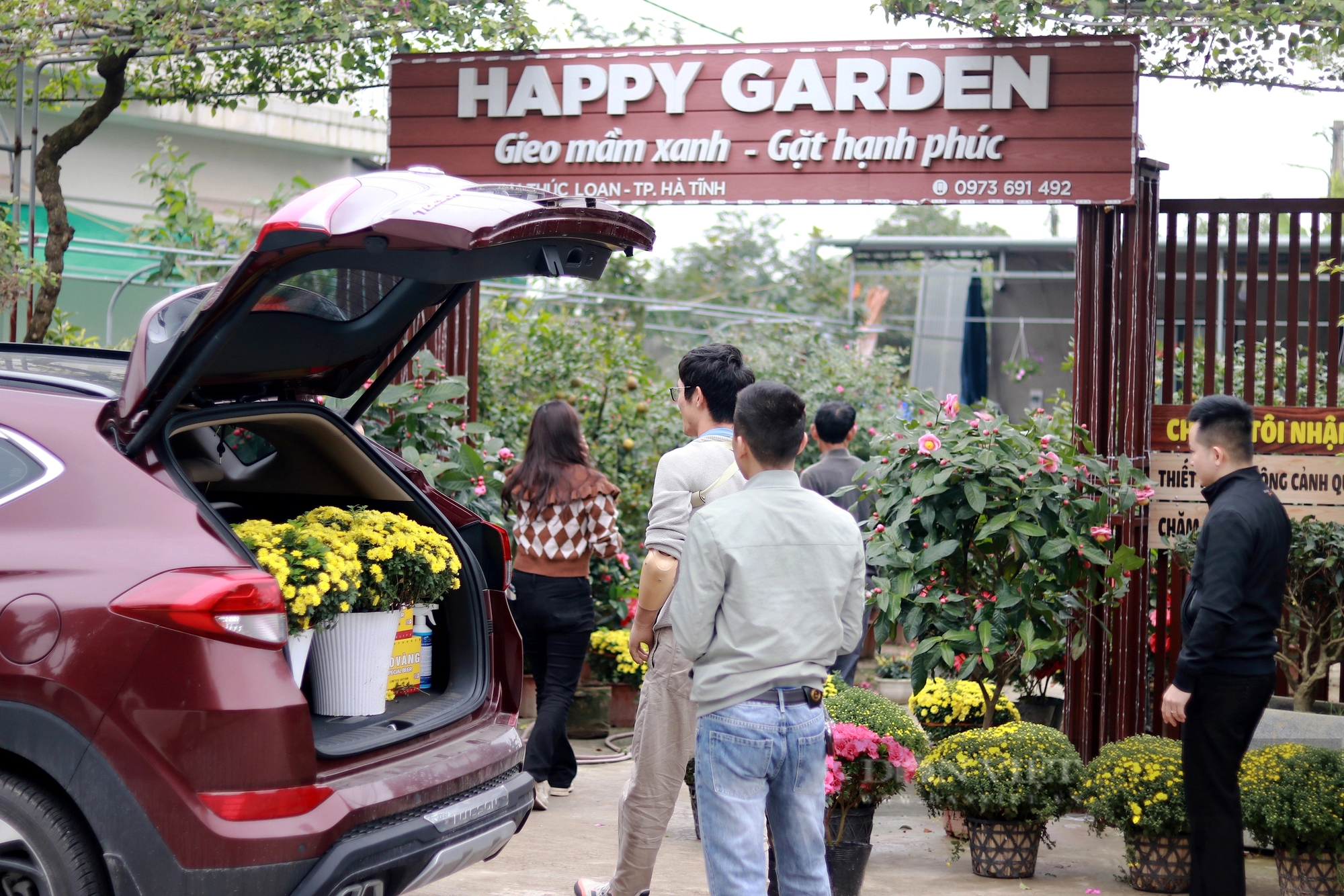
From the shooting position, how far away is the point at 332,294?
12.4ft

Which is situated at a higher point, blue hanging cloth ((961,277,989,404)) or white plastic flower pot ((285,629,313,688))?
blue hanging cloth ((961,277,989,404))

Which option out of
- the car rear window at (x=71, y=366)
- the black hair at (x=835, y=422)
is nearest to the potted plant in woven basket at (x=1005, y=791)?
the black hair at (x=835, y=422)

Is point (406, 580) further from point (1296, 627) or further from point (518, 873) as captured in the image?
point (1296, 627)

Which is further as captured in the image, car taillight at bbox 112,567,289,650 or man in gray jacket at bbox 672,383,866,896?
man in gray jacket at bbox 672,383,866,896

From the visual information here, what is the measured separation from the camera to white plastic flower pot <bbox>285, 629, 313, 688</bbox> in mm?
3264

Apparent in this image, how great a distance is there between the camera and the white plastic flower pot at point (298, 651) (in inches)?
128

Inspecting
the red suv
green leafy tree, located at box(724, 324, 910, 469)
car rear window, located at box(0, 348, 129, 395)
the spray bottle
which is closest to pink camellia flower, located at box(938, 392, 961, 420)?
the red suv

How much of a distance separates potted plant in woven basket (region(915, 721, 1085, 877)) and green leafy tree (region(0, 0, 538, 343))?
4.12 m

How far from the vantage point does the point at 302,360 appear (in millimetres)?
3850

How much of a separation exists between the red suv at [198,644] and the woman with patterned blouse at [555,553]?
208 centimetres

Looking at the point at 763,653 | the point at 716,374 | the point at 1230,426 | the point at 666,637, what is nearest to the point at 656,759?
the point at 666,637

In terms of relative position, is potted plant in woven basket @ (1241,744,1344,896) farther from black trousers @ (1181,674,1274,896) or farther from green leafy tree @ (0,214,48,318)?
green leafy tree @ (0,214,48,318)

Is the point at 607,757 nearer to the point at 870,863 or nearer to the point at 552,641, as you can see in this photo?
the point at 552,641

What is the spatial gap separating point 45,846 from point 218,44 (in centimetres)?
514
